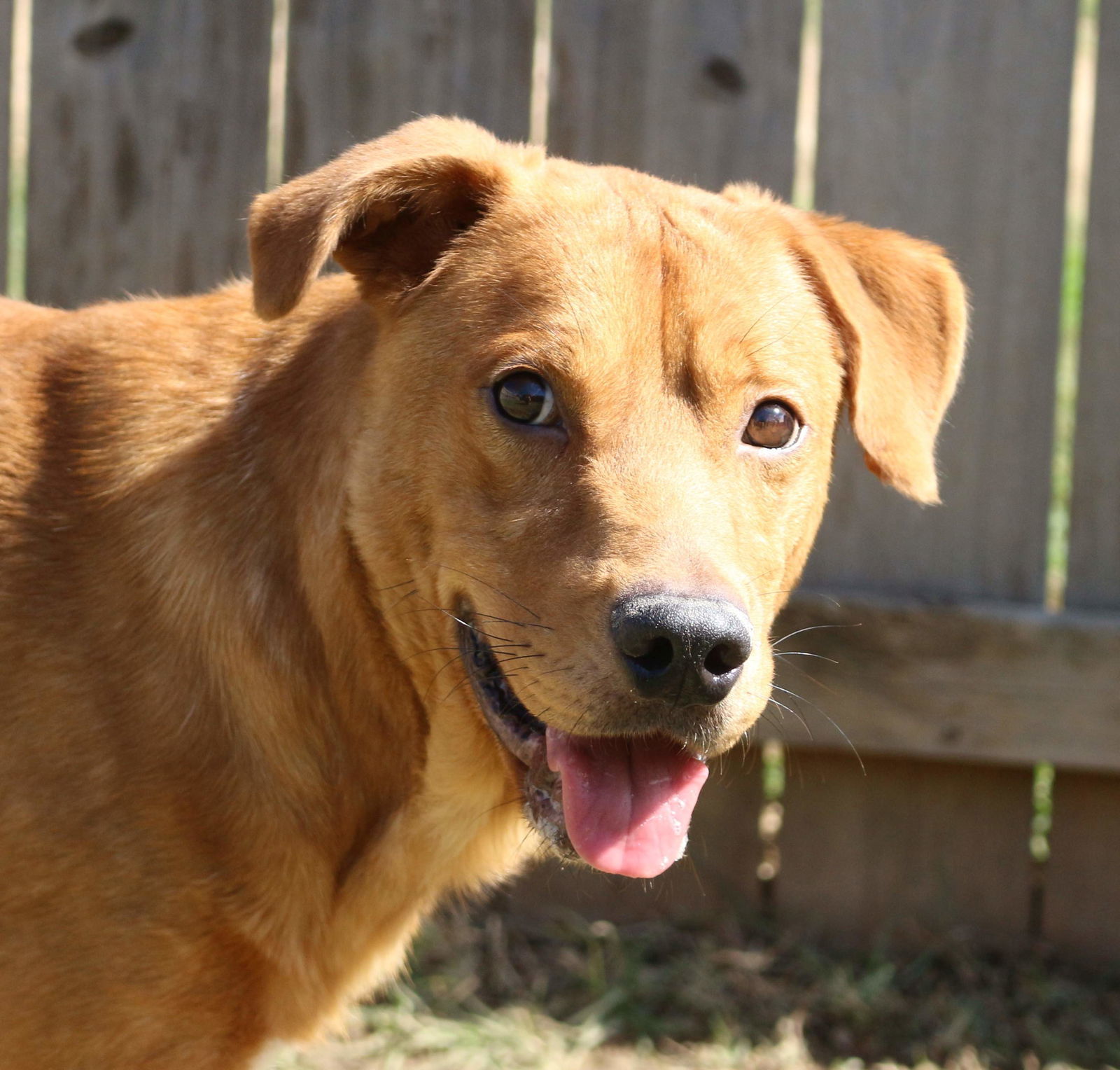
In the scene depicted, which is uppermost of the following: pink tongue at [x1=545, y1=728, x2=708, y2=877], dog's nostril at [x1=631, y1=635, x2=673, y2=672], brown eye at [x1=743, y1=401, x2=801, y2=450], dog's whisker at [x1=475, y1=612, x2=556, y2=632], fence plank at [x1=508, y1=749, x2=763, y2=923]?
brown eye at [x1=743, y1=401, x2=801, y2=450]

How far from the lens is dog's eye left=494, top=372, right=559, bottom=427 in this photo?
2605 mm

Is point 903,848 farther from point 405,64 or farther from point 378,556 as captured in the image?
point 405,64

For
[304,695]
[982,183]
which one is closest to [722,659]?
[304,695]

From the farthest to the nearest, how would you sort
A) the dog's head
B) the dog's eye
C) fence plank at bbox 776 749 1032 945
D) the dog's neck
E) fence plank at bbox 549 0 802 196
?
fence plank at bbox 776 749 1032 945 → fence plank at bbox 549 0 802 196 → the dog's neck → the dog's eye → the dog's head

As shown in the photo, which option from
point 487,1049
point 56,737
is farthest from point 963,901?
point 56,737

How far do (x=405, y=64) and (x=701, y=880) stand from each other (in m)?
2.85

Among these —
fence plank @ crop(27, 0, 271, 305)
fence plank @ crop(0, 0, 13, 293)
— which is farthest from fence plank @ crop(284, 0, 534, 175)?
fence plank @ crop(0, 0, 13, 293)

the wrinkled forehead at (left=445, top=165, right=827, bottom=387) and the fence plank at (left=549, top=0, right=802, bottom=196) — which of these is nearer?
the wrinkled forehead at (left=445, top=165, right=827, bottom=387)

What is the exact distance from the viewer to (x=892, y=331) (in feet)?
10.1

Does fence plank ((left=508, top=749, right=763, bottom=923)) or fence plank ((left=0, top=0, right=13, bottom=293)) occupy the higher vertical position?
fence plank ((left=0, top=0, right=13, bottom=293))

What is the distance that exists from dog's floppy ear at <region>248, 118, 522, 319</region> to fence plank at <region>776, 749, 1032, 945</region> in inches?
89.6

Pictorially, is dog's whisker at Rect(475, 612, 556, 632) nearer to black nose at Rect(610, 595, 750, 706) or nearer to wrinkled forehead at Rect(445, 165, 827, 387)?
black nose at Rect(610, 595, 750, 706)

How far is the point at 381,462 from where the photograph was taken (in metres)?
2.69

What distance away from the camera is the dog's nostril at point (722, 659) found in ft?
7.51
